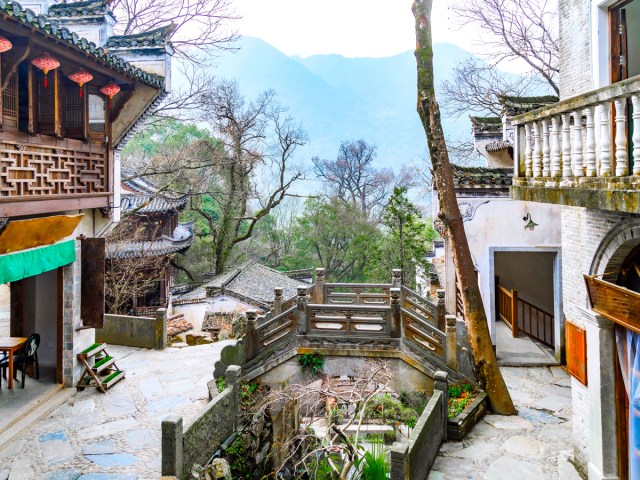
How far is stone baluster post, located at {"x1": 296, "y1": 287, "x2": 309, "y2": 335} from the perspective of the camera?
32.3 feet

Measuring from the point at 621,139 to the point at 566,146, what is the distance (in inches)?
34.0

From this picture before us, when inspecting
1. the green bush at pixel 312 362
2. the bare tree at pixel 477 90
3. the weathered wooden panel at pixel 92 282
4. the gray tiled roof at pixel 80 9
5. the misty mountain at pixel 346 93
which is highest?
the misty mountain at pixel 346 93

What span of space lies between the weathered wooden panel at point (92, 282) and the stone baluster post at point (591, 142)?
7931mm

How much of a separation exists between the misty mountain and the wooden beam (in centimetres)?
7502

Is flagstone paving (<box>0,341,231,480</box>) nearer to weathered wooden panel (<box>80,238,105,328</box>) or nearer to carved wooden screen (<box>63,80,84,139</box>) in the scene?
weathered wooden panel (<box>80,238,105,328</box>)

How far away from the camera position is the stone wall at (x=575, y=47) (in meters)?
6.18

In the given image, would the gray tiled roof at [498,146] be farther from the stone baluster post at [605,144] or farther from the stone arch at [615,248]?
the stone baluster post at [605,144]

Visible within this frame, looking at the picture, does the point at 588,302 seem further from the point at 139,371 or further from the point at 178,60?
the point at 178,60

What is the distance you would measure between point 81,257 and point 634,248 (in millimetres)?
8574

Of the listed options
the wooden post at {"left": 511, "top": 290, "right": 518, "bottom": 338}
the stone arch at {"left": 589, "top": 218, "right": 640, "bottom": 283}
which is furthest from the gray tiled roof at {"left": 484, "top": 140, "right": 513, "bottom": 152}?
the stone arch at {"left": 589, "top": 218, "right": 640, "bottom": 283}

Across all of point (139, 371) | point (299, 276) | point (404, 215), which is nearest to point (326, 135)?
point (299, 276)

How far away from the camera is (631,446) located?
5387 millimetres

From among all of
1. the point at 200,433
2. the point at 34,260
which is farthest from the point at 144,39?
the point at 200,433

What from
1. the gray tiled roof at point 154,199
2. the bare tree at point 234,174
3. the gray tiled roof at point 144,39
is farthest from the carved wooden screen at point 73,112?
the bare tree at point 234,174
